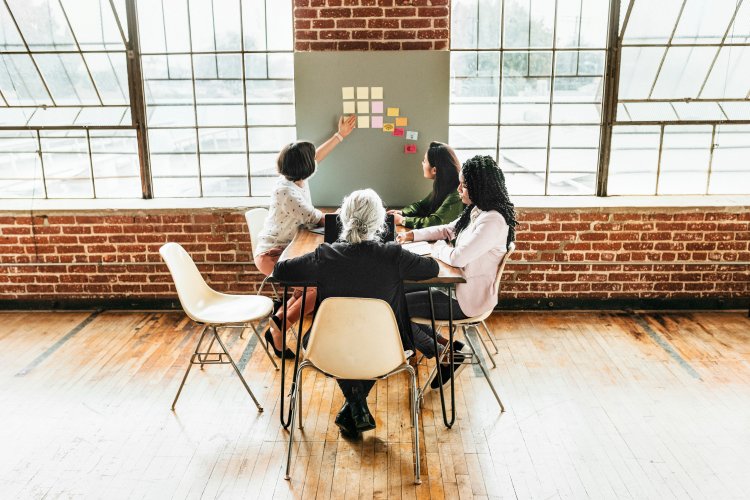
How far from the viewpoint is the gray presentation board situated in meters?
5.10

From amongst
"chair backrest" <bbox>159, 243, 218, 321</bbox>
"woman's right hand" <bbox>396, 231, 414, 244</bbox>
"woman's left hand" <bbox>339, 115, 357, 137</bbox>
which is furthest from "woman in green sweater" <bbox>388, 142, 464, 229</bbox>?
"chair backrest" <bbox>159, 243, 218, 321</bbox>

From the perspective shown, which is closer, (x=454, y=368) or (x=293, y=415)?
(x=293, y=415)

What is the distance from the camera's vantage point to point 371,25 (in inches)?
199

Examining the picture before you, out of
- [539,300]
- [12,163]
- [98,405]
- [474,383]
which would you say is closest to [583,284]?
[539,300]

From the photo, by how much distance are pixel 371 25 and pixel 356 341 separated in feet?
9.84

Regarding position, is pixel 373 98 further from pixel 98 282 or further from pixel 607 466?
pixel 607 466

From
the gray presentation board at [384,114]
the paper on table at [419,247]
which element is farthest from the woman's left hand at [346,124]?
the paper on table at [419,247]

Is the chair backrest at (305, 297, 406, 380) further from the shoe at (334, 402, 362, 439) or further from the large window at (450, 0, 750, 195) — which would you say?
the large window at (450, 0, 750, 195)

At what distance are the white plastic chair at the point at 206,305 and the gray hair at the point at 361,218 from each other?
1.05 meters

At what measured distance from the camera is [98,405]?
3947mm

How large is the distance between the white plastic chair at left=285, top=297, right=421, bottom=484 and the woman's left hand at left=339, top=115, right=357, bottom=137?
2465mm

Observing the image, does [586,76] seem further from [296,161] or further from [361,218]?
[361,218]

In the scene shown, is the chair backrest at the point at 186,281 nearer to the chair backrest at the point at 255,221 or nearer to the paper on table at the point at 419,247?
the chair backrest at the point at 255,221

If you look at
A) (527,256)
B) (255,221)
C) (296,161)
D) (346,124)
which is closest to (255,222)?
(255,221)
